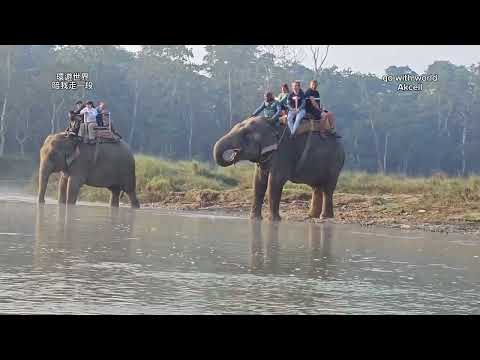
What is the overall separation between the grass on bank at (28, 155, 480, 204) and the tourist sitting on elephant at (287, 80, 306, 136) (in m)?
3.54

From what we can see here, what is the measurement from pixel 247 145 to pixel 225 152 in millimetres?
378

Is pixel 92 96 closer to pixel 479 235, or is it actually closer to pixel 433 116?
pixel 433 116

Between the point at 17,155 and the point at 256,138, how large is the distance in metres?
33.8

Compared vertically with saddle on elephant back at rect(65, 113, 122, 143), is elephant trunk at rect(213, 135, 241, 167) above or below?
below

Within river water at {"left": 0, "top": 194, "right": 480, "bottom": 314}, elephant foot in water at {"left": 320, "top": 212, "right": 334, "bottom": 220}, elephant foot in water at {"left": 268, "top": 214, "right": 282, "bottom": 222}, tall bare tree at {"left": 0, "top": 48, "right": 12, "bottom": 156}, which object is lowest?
river water at {"left": 0, "top": 194, "right": 480, "bottom": 314}

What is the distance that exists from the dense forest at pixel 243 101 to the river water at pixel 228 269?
41883mm

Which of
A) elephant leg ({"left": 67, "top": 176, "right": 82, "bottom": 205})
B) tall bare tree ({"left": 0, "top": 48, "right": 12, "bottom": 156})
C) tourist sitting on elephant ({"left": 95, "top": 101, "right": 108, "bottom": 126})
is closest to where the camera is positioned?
elephant leg ({"left": 67, "top": 176, "right": 82, "bottom": 205})

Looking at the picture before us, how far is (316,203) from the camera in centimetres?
1755

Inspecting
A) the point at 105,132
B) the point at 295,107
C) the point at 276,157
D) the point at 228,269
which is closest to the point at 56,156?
the point at 105,132

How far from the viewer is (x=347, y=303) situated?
710 cm

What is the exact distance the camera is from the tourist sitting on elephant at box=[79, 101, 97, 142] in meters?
20.1

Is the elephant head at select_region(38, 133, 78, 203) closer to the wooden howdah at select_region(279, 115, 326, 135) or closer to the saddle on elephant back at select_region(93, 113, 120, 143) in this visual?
the saddle on elephant back at select_region(93, 113, 120, 143)

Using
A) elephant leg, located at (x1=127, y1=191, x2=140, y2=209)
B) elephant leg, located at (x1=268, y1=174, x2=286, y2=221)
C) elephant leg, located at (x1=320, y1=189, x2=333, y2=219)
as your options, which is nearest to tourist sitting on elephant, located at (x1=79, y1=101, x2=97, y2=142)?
elephant leg, located at (x1=127, y1=191, x2=140, y2=209)

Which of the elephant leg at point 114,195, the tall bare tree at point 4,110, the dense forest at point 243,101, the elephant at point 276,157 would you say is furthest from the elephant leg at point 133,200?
the dense forest at point 243,101
